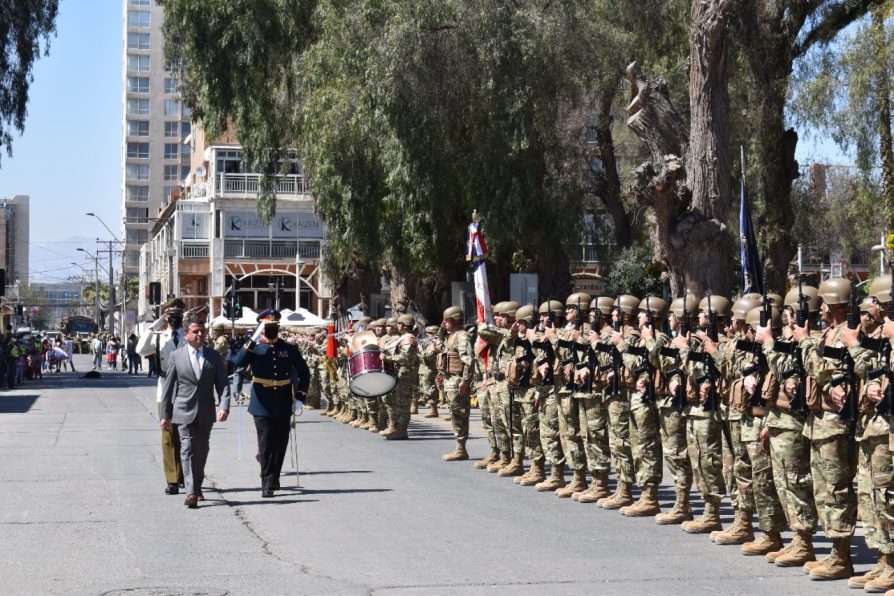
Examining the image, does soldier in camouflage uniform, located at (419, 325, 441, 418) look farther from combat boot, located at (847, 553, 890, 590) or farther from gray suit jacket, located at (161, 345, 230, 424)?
combat boot, located at (847, 553, 890, 590)

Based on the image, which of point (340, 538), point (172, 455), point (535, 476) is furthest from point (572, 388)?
point (172, 455)

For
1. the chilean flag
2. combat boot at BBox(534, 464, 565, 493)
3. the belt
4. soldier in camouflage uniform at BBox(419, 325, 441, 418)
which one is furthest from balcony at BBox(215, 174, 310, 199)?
combat boot at BBox(534, 464, 565, 493)

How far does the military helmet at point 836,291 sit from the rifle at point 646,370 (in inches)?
94.5

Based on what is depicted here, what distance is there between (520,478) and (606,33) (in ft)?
53.1

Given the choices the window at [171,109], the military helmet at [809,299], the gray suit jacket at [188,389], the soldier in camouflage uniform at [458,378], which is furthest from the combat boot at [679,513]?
the window at [171,109]

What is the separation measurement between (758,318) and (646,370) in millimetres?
1522

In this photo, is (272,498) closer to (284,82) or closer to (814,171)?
(284,82)

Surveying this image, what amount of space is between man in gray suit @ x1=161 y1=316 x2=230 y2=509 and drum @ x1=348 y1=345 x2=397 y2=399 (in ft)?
17.6

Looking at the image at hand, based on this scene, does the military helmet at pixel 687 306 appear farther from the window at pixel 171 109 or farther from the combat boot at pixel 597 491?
the window at pixel 171 109

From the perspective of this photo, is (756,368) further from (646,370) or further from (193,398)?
(193,398)

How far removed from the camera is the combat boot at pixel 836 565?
8672mm

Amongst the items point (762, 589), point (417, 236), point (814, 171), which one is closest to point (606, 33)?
point (417, 236)

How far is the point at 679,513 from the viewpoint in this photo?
11.2m

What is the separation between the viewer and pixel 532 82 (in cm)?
2706
